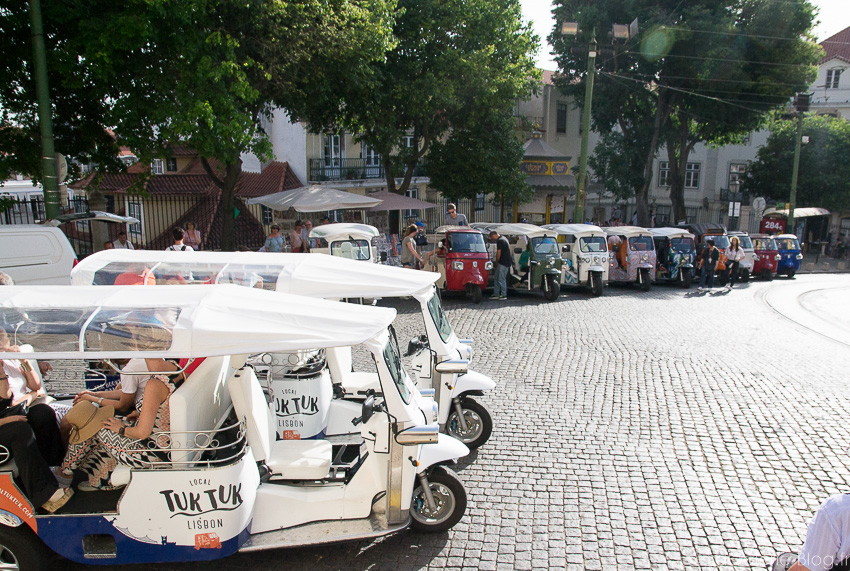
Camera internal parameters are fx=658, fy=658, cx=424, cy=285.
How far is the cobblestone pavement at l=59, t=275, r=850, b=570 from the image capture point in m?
5.13

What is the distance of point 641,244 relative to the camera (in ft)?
65.8

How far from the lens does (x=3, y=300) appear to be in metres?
4.52

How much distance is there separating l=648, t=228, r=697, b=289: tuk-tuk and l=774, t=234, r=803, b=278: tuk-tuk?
607 cm

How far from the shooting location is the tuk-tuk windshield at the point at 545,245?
56.8 feet

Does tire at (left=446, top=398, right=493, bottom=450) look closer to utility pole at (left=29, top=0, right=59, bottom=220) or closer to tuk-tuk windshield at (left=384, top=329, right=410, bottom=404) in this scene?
tuk-tuk windshield at (left=384, top=329, right=410, bottom=404)

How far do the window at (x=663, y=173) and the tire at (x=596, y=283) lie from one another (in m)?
34.4

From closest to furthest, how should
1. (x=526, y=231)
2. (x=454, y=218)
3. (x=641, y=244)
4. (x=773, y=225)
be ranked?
(x=526, y=231)
(x=641, y=244)
(x=454, y=218)
(x=773, y=225)

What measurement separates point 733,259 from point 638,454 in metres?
16.8

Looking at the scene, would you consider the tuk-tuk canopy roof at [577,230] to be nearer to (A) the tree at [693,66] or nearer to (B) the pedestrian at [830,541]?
(A) the tree at [693,66]

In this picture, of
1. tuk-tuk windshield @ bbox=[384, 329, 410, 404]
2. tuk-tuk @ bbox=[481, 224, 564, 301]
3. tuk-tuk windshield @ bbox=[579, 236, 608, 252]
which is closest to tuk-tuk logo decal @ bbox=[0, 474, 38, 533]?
tuk-tuk windshield @ bbox=[384, 329, 410, 404]

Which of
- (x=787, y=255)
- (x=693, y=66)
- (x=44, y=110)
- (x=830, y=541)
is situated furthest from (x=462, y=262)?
(x=693, y=66)

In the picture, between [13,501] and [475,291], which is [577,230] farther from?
[13,501]

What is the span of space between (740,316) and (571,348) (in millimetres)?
6351

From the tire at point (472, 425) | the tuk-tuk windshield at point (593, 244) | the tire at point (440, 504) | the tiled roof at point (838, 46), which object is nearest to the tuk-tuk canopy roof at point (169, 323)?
the tire at point (440, 504)
